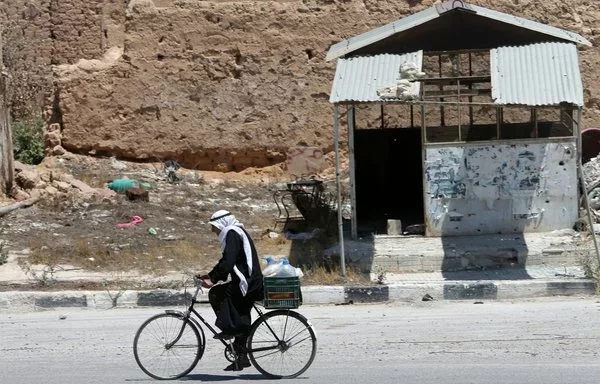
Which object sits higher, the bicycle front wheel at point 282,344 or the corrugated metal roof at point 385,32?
the corrugated metal roof at point 385,32

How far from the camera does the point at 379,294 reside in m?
11.8

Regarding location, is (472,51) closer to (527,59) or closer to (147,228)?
(527,59)

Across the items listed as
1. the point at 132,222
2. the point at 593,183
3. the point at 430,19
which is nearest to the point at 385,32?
the point at 430,19

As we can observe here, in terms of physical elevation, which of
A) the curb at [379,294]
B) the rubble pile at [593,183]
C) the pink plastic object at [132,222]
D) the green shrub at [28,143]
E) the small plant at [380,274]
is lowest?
the curb at [379,294]

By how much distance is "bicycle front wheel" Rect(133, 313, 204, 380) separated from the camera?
794cm

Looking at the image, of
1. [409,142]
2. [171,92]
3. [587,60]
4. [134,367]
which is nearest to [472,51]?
[409,142]

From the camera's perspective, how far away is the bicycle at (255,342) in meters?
7.89

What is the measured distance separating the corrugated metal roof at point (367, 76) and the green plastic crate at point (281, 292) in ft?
17.1

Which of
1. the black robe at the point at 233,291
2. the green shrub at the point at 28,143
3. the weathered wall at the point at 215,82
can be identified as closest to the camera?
the black robe at the point at 233,291

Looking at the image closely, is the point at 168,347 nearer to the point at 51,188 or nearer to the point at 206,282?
the point at 206,282

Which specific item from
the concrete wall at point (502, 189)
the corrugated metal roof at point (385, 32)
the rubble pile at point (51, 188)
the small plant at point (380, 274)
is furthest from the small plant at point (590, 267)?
the rubble pile at point (51, 188)

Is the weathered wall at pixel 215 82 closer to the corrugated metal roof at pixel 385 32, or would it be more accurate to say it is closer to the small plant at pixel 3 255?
the corrugated metal roof at pixel 385 32

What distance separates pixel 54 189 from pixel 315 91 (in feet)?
16.3

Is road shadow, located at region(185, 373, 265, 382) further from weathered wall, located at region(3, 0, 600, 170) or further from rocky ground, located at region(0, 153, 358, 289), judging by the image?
weathered wall, located at region(3, 0, 600, 170)
